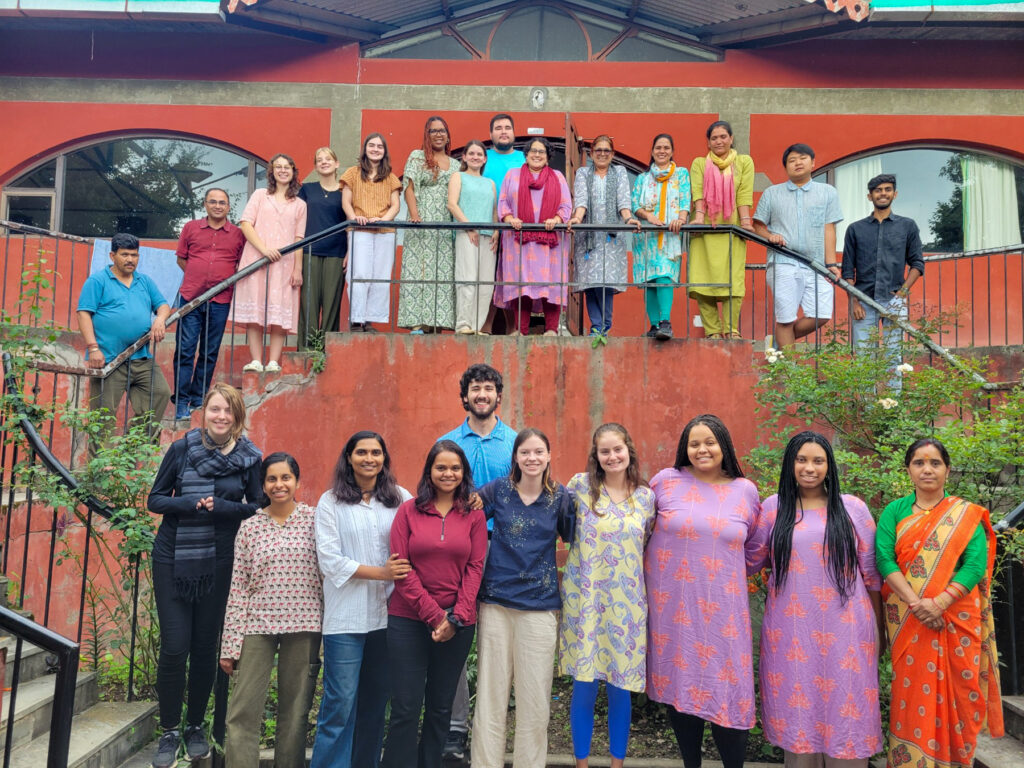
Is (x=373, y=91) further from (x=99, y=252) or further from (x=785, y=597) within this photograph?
(x=785, y=597)

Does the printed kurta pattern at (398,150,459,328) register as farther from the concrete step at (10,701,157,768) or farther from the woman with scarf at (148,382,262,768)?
the concrete step at (10,701,157,768)

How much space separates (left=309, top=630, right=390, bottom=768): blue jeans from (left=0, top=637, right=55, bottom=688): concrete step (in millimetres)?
1502

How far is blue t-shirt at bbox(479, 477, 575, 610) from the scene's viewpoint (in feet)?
12.3

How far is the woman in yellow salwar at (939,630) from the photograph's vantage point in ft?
11.7

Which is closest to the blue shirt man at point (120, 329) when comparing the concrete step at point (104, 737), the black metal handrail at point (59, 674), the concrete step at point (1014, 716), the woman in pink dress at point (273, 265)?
the woman in pink dress at point (273, 265)

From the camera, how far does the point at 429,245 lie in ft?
22.5

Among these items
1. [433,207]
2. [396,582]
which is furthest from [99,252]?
[396,582]

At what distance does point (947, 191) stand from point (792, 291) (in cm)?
446

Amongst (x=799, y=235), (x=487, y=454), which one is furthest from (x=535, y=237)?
(x=487, y=454)

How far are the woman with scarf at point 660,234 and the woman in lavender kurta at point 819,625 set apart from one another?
2637 millimetres

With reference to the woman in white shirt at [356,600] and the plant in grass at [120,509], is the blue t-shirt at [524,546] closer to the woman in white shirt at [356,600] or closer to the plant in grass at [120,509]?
the woman in white shirt at [356,600]

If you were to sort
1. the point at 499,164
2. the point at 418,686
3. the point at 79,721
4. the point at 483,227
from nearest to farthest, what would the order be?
the point at 418,686 → the point at 79,721 → the point at 483,227 → the point at 499,164

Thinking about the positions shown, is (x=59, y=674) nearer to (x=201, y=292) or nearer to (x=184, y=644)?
(x=184, y=644)

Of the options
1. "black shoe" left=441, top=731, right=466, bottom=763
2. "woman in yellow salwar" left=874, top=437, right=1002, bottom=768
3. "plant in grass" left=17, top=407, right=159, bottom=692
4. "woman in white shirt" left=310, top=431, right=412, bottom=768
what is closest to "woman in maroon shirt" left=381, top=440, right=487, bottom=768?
"woman in white shirt" left=310, top=431, right=412, bottom=768
